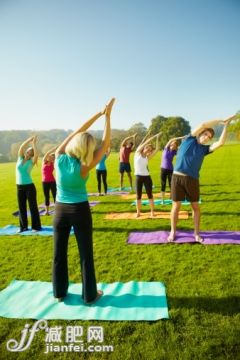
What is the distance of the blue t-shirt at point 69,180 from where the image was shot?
4020mm

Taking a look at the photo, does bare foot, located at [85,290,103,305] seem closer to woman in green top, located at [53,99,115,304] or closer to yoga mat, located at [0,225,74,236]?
woman in green top, located at [53,99,115,304]

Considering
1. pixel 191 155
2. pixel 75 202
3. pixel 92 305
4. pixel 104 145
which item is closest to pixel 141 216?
pixel 191 155

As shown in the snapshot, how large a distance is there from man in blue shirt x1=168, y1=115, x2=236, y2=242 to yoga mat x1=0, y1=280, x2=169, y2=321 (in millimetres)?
2193

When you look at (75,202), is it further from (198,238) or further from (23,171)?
(23,171)

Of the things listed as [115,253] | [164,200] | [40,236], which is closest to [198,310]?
[115,253]

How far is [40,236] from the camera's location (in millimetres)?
7758

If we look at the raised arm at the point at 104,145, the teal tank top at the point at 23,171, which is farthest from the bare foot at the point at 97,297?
the teal tank top at the point at 23,171

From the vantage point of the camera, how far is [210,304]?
13.8 ft

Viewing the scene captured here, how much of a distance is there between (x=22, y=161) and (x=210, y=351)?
6325mm

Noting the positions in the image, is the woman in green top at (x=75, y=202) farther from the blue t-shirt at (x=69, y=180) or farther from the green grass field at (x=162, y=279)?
the green grass field at (x=162, y=279)

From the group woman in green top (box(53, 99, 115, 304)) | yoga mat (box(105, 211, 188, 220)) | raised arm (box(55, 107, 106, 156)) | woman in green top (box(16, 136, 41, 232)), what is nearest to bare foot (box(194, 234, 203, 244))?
yoga mat (box(105, 211, 188, 220))

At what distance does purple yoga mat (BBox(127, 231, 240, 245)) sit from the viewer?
667 centimetres

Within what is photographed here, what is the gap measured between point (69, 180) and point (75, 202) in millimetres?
319

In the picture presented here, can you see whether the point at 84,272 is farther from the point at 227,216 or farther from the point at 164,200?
the point at 164,200
